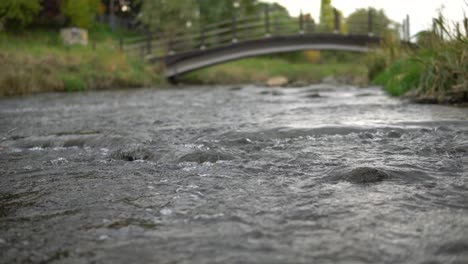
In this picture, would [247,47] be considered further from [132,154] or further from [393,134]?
[132,154]

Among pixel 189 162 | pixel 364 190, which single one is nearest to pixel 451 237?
pixel 364 190

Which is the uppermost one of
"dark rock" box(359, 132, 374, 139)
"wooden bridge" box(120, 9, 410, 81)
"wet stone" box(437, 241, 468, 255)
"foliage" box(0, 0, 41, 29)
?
"foliage" box(0, 0, 41, 29)

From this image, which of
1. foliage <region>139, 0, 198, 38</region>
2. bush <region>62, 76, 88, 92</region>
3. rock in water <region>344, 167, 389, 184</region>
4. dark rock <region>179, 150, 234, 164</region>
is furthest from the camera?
foliage <region>139, 0, 198, 38</region>

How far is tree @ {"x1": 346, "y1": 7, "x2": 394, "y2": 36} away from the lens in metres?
27.0

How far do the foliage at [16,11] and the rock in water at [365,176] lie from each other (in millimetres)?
23805

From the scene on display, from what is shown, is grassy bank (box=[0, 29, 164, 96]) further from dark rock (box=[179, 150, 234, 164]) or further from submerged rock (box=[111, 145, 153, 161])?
dark rock (box=[179, 150, 234, 164])

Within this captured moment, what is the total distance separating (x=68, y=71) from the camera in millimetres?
17172

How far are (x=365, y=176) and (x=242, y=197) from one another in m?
0.81

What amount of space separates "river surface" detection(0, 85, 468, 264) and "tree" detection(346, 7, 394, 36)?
945 inches

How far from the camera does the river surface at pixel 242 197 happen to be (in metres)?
1.69

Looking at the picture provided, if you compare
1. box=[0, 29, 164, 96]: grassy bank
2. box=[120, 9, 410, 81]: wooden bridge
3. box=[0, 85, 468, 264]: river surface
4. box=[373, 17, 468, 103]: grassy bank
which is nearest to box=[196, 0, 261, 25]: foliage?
box=[120, 9, 410, 81]: wooden bridge

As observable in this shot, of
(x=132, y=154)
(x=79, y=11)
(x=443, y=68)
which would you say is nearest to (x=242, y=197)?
(x=132, y=154)

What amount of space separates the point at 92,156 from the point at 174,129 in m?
1.68

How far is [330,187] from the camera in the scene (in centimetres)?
249
